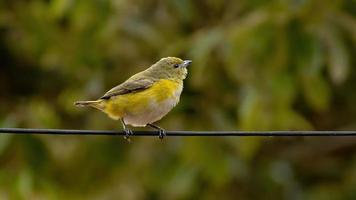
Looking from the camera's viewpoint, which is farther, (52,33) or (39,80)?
(39,80)

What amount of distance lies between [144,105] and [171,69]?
0.59 meters

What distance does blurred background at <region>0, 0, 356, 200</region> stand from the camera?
7.97 meters

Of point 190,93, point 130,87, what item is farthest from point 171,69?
point 190,93

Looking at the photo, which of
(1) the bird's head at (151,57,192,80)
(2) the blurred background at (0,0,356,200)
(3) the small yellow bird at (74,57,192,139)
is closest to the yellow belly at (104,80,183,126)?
(3) the small yellow bird at (74,57,192,139)

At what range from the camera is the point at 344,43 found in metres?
8.44

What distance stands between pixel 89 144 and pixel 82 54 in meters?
0.80

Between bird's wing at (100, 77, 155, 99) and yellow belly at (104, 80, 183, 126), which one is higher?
bird's wing at (100, 77, 155, 99)

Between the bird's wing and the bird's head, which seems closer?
the bird's wing

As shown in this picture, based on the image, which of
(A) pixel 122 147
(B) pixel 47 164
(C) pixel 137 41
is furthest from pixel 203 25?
(B) pixel 47 164

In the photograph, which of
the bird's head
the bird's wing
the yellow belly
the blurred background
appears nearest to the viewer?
the yellow belly

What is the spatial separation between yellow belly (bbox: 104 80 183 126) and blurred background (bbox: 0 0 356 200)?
166 centimetres

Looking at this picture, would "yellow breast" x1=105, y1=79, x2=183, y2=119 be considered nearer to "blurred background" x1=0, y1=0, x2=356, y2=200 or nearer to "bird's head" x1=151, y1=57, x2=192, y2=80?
"bird's head" x1=151, y1=57, x2=192, y2=80

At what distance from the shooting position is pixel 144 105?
19.9 feet

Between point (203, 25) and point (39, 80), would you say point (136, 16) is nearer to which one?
point (203, 25)
